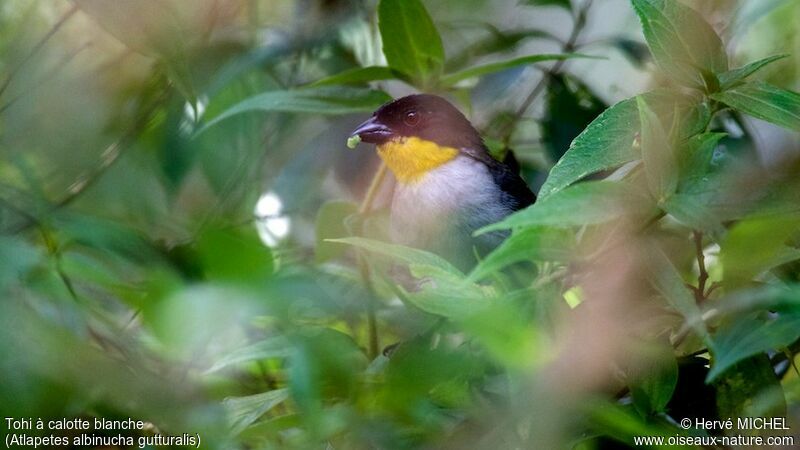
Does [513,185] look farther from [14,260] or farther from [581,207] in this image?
[14,260]

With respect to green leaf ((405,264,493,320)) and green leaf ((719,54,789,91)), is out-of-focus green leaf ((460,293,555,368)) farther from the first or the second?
green leaf ((719,54,789,91))

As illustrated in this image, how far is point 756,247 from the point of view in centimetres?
86

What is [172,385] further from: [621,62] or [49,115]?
[621,62]

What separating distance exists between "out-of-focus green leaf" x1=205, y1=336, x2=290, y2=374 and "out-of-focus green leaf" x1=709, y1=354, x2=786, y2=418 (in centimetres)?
42

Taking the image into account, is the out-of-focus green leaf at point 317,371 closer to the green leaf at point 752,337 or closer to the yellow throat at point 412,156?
the green leaf at point 752,337

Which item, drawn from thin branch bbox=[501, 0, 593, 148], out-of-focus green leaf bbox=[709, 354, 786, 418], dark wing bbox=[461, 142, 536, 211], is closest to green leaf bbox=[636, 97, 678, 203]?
out-of-focus green leaf bbox=[709, 354, 786, 418]

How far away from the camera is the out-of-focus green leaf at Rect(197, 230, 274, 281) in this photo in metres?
0.68

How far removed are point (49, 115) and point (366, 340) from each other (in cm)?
70

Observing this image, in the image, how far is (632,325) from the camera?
89 centimetres

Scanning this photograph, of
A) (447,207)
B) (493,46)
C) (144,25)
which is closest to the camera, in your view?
(144,25)

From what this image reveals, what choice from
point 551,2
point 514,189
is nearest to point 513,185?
point 514,189

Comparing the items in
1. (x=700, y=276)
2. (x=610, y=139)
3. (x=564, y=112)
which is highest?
(x=564, y=112)

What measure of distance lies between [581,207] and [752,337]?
0.55 feet

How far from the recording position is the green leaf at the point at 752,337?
78cm
